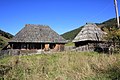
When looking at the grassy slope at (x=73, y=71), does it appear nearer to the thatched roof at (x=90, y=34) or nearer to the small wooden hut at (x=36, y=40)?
the thatched roof at (x=90, y=34)

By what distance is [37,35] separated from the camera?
35.7 m

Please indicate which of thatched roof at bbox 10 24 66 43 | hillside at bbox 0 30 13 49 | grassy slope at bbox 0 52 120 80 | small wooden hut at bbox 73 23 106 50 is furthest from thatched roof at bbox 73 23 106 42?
hillside at bbox 0 30 13 49

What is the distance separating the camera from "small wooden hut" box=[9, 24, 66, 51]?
34.4m

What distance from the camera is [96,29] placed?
3102 centimetres

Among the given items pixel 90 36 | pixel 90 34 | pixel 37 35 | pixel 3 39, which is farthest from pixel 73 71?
pixel 3 39

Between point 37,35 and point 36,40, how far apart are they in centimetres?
158

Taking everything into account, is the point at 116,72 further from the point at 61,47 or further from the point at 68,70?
the point at 61,47

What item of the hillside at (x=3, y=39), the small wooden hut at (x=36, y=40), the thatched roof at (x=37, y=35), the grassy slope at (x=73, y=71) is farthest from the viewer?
the hillside at (x=3, y=39)

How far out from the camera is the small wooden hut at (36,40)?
1353 inches

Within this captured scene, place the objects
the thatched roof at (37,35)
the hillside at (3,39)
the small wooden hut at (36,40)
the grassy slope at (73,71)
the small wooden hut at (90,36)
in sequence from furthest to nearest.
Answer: the hillside at (3,39) < the thatched roof at (37,35) < the small wooden hut at (36,40) < the small wooden hut at (90,36) < the grassy slope at (73,71)

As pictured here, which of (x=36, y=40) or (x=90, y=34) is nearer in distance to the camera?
(x=90, y=34)

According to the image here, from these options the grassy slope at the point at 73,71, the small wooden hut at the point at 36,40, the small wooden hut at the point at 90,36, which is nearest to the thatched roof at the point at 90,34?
the small wooden hut at the point at 90,36

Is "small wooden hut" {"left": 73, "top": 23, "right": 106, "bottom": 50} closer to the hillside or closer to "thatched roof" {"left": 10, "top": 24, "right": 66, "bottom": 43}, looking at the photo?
"thatched roof" {"left": 10, "top": 24, "right": 66, "bottom": 43}

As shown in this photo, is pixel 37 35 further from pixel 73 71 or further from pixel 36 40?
pixel 73 71
